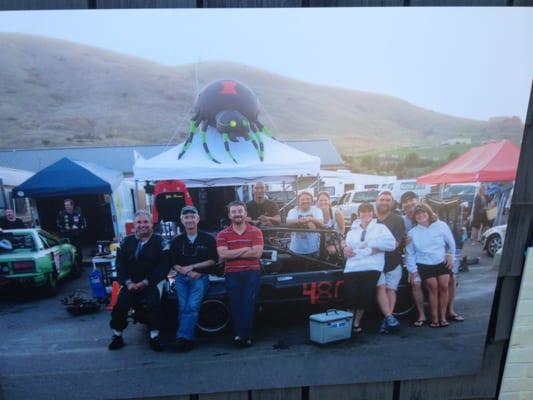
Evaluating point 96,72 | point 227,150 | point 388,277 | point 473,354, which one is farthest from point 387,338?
point 96,72

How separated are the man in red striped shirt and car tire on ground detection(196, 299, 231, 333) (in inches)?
1.9

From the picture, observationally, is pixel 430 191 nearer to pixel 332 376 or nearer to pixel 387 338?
pixel 387 338

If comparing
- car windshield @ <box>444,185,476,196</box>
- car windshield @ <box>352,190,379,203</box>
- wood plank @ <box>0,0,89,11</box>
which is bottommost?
car windshield @ <box>352,190,379,203</box>

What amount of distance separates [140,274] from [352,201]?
1174 mm

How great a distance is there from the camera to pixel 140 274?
1.80m

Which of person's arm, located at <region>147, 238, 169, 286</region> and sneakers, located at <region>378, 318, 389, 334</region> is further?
sneakers, located at <region>378, 318, 389, 334</region>

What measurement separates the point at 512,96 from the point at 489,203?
562mm

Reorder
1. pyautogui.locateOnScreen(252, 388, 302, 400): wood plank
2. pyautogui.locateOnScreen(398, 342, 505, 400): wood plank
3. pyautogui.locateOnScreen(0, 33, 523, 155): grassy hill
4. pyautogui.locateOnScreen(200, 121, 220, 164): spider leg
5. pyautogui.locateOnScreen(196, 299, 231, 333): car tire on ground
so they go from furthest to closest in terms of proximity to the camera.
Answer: pyautogui.locateOnScreen(398, 342, 505, 400): wood plank < pyautogui.locateOnScreen(252, 388, 302, 400): wood plank < pyautogui.locateOnScreen(196, 299, 231, 333): car tire on ground < pyautogui.locateOnScreen(200, 121, 220, 164): spider leg < pyautogui.locateOnScreen(0, 33, 523, 155): grassy hill

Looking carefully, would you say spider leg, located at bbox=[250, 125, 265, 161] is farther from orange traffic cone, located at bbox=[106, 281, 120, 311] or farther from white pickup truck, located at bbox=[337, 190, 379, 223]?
orange traffic cone, located at bbox=[106, 281, 120, 311]

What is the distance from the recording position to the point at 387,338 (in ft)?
6.64

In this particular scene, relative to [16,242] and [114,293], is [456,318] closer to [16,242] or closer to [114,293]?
[114,293]

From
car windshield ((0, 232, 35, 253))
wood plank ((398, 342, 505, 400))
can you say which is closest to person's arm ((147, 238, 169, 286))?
car windshield ((0, 232, 35, 253))

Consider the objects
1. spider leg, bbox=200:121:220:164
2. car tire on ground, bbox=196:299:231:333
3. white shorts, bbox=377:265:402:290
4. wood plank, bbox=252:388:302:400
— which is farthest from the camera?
wood plank, bbox=252:388:302:400

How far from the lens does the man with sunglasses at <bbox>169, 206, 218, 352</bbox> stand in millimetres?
1800
